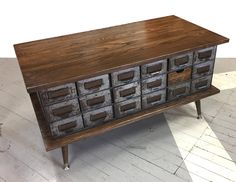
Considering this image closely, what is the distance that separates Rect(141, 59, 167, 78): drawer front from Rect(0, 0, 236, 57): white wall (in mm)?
1166

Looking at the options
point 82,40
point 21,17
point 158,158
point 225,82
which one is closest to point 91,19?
point 21,17

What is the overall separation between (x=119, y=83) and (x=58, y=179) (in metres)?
0.58

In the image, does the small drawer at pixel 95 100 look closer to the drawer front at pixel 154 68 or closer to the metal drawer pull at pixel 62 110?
the metal drawer pull at pixel 62 110

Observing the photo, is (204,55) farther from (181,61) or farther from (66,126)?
(66,126)

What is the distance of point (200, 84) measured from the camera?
1492 millimetres

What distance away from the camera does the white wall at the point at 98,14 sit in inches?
88.8

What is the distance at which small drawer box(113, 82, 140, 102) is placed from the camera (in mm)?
1280

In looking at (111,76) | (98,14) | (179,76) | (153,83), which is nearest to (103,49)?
(111,76)

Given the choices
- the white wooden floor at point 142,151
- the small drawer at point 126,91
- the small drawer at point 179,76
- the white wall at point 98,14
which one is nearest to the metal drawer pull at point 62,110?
the small drawer at point 126,91

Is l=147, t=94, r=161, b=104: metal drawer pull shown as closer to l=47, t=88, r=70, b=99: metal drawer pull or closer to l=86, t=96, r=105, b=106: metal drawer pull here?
l=86, t=96, r=105, b=106: metal drawer pull

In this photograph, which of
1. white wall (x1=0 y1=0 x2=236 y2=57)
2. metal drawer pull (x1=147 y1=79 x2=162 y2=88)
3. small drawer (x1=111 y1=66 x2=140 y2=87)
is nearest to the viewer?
small drawer (x1=111 y1=66 x2=140 y2=87)

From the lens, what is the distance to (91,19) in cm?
238

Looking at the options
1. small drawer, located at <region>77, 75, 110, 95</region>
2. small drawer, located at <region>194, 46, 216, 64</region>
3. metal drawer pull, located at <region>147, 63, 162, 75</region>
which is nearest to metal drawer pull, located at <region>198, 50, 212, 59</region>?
small drawer, located at <region>194, 46, 216, 64</region>

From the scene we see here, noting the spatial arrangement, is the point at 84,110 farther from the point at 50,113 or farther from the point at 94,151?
the point at 94,151
